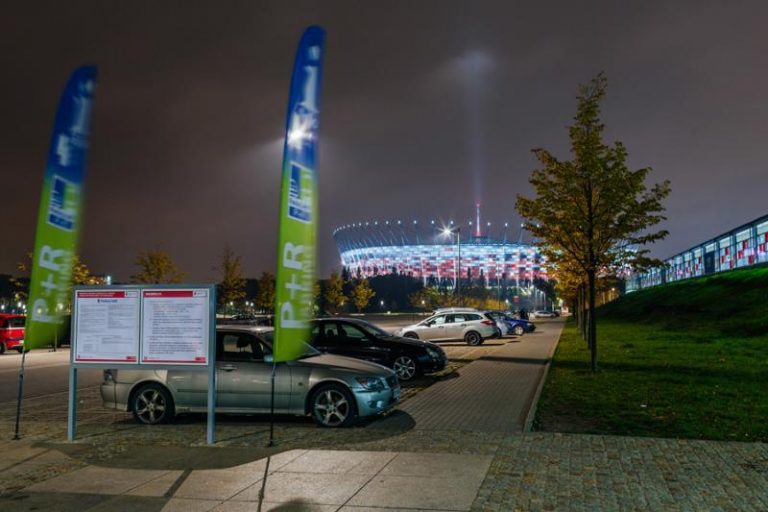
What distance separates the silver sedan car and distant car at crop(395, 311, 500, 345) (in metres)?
18.9

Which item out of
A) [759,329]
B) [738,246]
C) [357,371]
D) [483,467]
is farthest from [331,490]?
[738,246]

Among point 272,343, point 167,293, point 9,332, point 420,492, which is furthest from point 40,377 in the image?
point 420,492

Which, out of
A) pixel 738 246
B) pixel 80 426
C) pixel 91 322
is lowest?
pixel 80 426

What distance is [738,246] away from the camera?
5434cm

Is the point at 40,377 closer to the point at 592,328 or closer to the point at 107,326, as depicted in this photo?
the point at 107,326

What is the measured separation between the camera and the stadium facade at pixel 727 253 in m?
48.2

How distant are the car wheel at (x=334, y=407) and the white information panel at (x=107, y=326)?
Answer: 2644 millimetres

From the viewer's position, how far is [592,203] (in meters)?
17.1

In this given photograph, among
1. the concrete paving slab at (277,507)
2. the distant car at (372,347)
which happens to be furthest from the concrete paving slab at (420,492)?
the distant car at (372,347)

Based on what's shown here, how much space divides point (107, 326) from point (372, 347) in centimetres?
752

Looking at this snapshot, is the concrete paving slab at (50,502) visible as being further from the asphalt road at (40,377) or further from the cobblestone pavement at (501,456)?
the asphalt road at (40,377)

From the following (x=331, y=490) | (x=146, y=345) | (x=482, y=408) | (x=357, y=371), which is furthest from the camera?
(x=482, y=408)

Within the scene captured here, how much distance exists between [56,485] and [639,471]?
5.90 metres

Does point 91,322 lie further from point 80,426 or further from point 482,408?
point 482,408
